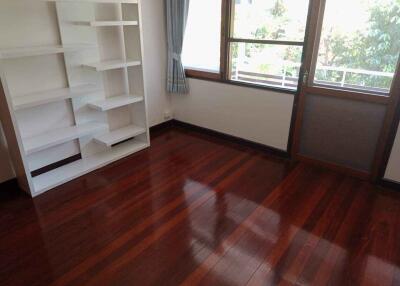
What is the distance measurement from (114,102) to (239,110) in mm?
1357

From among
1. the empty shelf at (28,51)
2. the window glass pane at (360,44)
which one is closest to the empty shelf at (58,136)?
the empty shelf at (28,51)

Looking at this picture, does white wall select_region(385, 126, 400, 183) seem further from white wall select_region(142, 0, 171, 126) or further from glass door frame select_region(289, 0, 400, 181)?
white wall select_region(142, 0, 171, 126)

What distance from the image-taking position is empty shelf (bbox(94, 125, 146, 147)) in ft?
9.50

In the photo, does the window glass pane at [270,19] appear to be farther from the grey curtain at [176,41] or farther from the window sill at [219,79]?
the grey curtain at [176,41]

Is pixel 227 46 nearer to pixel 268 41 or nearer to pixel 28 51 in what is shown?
pixel 268 41

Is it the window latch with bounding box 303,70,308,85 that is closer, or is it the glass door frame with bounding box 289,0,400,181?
the glass door frame with bounding box 289,0,400,181

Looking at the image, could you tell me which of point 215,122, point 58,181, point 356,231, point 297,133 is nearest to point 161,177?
point 58,181

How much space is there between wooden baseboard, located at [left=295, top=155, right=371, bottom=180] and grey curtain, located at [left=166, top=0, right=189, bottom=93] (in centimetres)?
162

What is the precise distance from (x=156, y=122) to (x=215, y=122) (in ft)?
2.56

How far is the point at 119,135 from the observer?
3.02m

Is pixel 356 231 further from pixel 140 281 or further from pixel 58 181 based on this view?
pixel 58 181

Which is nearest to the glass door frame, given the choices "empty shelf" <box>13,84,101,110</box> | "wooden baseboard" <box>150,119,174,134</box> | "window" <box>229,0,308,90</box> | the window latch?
the window latch

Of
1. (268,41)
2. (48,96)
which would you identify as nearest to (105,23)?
(48,96)

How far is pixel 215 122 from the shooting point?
3.52 metres
